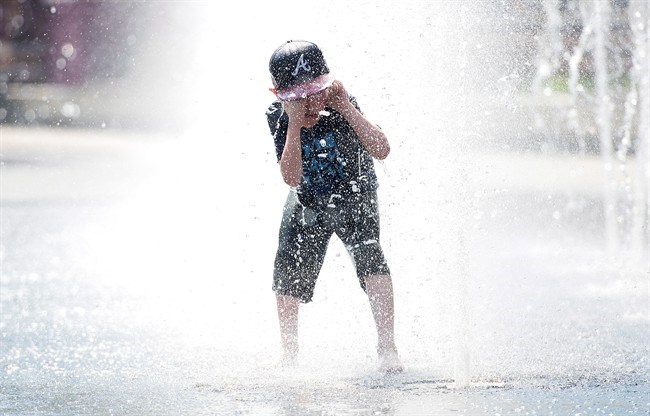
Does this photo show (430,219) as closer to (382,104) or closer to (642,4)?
(382,104)

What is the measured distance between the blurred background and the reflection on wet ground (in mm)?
21

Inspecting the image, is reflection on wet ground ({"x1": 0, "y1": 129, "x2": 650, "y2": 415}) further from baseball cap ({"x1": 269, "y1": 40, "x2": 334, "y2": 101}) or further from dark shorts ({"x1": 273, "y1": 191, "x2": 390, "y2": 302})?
baseball cap ({"x1": 269, "y1": 40, "x2": 334, "y2": 101})

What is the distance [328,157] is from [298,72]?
35cm

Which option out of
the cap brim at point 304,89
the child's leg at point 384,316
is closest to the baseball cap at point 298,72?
the cap brim at point 304,89

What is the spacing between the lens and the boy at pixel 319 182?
4.36 meters

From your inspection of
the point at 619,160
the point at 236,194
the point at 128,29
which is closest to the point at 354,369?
the point at 236,194

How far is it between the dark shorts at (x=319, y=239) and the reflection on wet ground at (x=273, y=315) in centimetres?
33

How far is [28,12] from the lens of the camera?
96.8 feet

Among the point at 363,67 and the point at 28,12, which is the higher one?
the point at 28,12

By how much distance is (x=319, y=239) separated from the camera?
4.67m

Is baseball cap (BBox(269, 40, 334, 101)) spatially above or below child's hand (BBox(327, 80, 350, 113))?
above

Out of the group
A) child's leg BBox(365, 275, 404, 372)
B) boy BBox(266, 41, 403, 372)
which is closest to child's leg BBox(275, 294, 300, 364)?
boy BBox(266, 41, 403, 372)

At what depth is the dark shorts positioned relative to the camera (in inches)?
180

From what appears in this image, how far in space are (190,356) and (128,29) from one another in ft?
88.3
